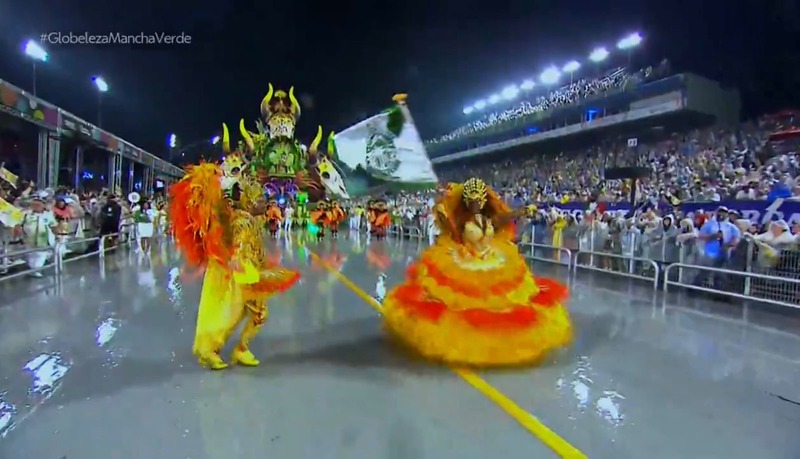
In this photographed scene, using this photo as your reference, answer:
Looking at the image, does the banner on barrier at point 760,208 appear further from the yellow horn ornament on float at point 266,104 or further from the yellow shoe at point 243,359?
the yellow horn ornament on float at point 266,104

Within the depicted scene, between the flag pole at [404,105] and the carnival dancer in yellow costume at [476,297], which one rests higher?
the flag pole at [404,105]

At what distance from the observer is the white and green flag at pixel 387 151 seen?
27344mm

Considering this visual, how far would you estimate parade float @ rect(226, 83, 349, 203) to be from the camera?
2548 centimetres

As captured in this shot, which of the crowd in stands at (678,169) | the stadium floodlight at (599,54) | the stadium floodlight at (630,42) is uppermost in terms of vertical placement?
the stadium floodlight at (599,54)

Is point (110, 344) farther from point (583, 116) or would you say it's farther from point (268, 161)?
point (583, 116)

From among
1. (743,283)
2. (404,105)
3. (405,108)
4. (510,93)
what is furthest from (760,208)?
(510,93)

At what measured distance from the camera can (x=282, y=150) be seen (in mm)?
26078

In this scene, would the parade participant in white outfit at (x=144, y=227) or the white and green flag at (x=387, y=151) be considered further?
the white and green flag at (x=387, y=151)

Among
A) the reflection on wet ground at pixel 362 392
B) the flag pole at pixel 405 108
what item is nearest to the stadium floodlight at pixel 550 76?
the flag pole at pixel 405 108

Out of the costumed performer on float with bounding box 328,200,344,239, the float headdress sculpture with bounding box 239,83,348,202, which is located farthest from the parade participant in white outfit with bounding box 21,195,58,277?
the costumed performer on float with bounding box 328,200,344,239

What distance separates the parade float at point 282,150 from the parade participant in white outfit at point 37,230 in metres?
11.3

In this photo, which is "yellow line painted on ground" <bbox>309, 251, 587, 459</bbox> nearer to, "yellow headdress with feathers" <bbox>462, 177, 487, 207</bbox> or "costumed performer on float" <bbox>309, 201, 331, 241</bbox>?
"yellow headdress with feathers" <bbox>462, 177, 487, 207</bbox>

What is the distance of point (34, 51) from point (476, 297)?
18166 mm

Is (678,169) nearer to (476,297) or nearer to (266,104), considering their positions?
(266,104)
